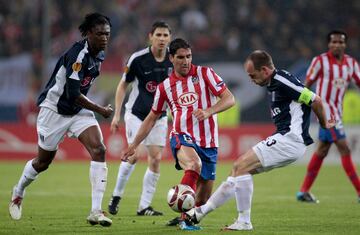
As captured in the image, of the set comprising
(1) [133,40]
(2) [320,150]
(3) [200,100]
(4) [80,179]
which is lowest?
(4) [80,179]

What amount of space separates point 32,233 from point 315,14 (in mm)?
16695

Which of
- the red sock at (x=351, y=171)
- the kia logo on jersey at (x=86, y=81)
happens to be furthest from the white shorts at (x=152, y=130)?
the red sock at (x=351, y=171)

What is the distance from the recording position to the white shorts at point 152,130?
1076 centimetres

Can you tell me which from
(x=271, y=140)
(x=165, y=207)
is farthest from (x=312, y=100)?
(x=165, y=207)

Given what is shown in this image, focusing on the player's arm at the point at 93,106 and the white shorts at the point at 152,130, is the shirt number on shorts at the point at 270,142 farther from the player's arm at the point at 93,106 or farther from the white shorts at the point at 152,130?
the white shorts at the point at 152,130

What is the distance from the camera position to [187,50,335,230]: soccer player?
27.3 feet

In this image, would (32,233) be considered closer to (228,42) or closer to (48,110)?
(48,110)

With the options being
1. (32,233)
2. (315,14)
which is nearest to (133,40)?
(315,14)

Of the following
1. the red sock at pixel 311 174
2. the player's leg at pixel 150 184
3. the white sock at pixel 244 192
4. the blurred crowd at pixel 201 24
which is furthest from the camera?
the blurred crowd at pixel 201 24

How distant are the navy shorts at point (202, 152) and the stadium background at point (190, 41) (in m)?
11.9

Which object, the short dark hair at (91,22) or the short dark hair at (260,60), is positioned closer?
the short dark hair at (260,60)

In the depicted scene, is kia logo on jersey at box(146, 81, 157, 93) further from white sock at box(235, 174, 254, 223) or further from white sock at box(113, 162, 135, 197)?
white sock at box(235, 174, 254, 223)

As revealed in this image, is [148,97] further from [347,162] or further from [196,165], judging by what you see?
[347,162]

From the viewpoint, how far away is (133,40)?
2289 cm
